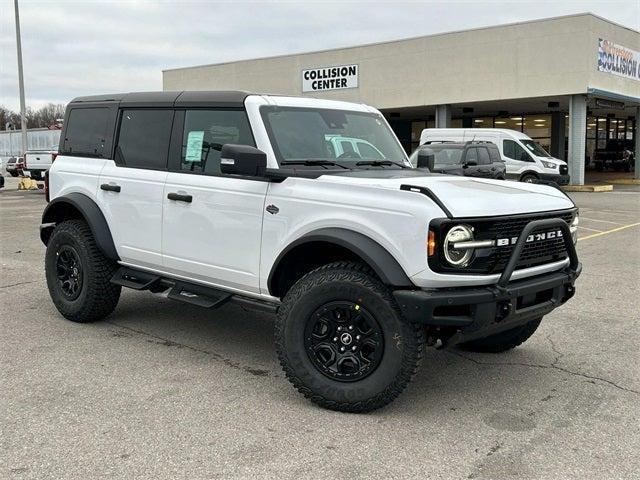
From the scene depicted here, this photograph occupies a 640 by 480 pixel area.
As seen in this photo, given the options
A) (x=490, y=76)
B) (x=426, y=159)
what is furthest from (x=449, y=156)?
(x=426, y=159)

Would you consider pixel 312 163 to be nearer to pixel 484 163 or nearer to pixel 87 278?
pixel 87 278

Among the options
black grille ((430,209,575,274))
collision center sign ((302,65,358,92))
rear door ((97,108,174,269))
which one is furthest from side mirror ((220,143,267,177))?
collision center sign ((302,65,358,92))

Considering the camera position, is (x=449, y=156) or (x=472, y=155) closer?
(x=472, y=155)

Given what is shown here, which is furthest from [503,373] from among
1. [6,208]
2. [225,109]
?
[6,208]

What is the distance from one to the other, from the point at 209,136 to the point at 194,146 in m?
0.16

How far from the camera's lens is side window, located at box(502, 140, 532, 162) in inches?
848

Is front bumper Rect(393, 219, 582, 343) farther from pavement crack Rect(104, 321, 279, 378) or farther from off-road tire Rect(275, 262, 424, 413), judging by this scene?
pavement crack Rect(104, 321, 279, 378)

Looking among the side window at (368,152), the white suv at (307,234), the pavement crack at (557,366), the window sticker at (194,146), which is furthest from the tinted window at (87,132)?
the pavement crack at (557,366)

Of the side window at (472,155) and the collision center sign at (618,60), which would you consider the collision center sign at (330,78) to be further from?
the side window at (472,155)

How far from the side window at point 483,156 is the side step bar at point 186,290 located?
1329 cm

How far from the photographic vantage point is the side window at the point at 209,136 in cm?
472

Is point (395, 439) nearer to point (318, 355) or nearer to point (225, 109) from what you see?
point (318, 355)

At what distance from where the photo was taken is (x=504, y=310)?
3.72m

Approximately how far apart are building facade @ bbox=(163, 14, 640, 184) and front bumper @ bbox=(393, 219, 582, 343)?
23.1 meters
